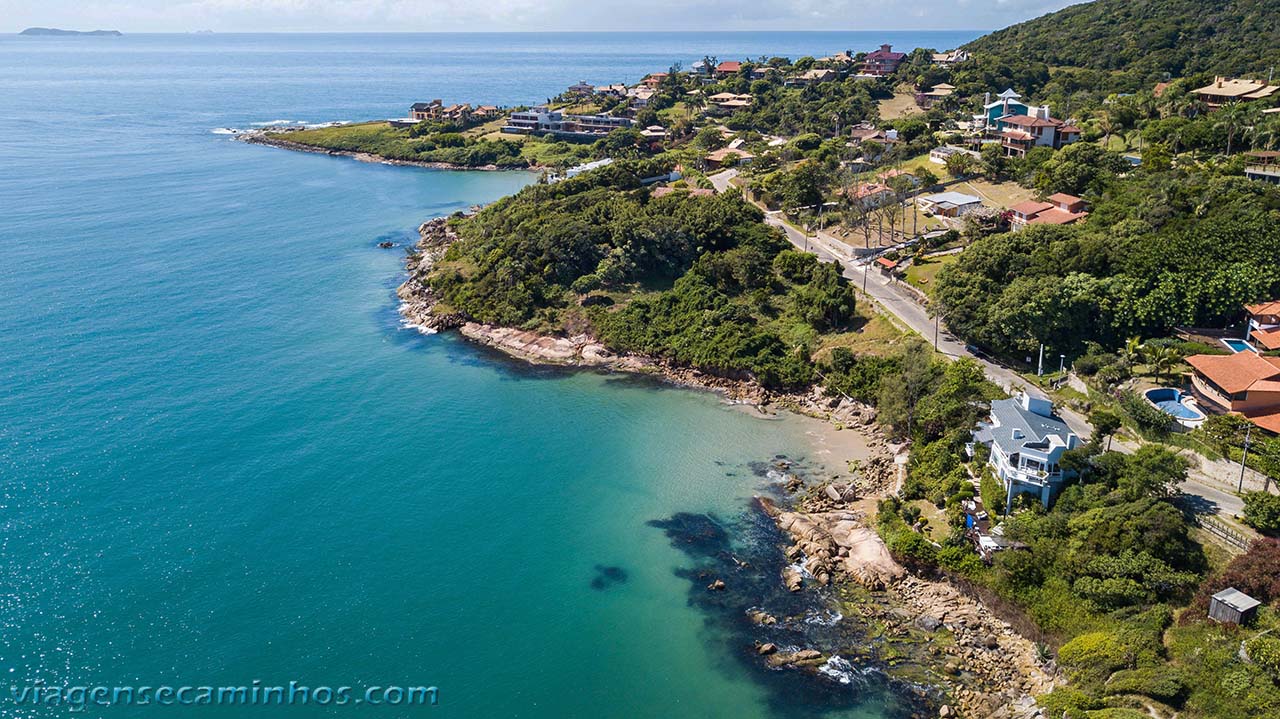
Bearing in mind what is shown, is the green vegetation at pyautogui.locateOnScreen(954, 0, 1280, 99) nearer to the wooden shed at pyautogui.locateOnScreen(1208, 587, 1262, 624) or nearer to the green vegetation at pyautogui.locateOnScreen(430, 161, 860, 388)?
the green vegetation at pyautogui.locateOnScreen(430, 161, 860, 388)

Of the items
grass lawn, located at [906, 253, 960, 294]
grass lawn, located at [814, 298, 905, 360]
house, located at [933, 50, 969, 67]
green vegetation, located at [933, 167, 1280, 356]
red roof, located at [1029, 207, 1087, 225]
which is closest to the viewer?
green vegetation, located at [933, 167, 1280, 356]

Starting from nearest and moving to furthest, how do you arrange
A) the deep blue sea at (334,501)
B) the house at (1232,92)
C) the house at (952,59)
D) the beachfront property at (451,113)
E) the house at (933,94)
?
the deep blue sea at (334,501)
the house at (1232,92)
the house at (933,94)
the house at (952,59)
the beachfront property at (451,113)

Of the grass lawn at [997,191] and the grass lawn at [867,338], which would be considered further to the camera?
the grass lawn at [997,191]

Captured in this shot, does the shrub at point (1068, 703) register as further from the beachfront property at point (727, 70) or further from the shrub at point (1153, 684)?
the beachfront property at point (727, 70)

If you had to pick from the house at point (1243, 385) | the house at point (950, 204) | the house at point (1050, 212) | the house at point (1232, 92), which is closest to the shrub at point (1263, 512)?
the house at point (1243, 385)

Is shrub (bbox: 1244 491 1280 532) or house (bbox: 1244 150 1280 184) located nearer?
shrub (bbox: 1244 491 1280 532)

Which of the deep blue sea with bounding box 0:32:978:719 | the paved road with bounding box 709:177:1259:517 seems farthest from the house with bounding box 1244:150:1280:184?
the deep blue sea with bounding box 0:32:978:719

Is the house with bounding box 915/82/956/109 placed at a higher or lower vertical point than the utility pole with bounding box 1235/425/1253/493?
higher
